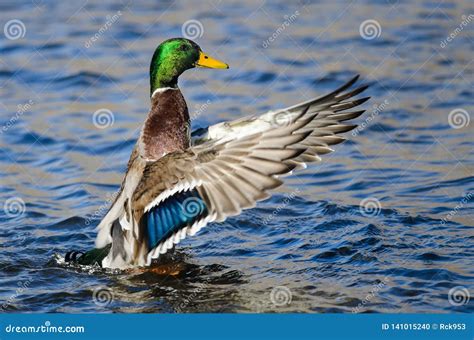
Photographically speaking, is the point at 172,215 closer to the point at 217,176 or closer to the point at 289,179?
A: the point at 217,176

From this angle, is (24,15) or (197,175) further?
(24,15)

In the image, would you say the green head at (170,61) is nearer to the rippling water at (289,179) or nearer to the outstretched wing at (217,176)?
the outstretched wing at (217,176)

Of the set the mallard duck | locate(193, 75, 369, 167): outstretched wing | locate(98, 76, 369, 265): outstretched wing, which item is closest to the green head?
the mallard duck

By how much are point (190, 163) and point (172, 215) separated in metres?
0.36

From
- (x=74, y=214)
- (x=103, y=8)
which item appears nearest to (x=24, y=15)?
(x=103, y=8)

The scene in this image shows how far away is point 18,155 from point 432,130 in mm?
3883

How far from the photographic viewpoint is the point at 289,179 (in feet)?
28.5

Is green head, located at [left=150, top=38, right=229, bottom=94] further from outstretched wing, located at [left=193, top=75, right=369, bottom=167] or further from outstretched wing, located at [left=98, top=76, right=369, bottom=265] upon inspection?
outstretched wing, located at [left=98, top=76, right=369, bottom=265]

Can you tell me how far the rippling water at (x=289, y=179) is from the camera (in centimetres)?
650

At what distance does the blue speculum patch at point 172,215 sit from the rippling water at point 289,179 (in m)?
0.42

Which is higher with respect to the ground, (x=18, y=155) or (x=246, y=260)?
(x=18, y=155)

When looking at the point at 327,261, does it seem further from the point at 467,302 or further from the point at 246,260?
the point at 467,302

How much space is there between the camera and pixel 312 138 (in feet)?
22.4

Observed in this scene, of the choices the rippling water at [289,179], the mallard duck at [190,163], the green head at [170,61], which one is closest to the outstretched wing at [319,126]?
the mallard duck at [190,163]
